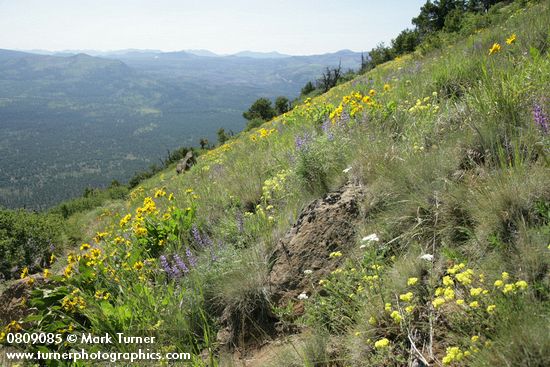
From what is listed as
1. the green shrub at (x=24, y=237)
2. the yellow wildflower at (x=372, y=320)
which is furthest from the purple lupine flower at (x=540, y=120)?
the green shrub at (x=24, y=237)

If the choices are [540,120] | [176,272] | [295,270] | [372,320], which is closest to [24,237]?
[176,272]

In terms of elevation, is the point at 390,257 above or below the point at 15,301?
above

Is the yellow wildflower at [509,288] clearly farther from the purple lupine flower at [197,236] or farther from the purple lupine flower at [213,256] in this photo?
the purple lupine flower at [197,236]

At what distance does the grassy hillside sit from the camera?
1.91 meters

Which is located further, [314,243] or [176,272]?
[176,272]

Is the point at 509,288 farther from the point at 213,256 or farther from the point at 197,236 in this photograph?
the point at 197,236

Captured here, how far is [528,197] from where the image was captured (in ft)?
7.13

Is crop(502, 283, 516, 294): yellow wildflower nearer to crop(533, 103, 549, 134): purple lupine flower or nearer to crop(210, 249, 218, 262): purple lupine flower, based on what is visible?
crop(533, 103, 549, 134): purple lupine flower

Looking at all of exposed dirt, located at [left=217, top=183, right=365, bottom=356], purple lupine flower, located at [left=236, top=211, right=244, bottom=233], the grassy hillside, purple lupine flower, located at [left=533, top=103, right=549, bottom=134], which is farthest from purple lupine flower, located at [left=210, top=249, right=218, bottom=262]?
purple lupine flower, located at [left=533, top=103, right=549, bottom=134]

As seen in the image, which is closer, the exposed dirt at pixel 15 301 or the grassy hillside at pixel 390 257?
the grassy hillside at pixel 390 257

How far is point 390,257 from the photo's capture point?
8.63ft

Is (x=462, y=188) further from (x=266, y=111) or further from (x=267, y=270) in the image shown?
(x=266, y=111)

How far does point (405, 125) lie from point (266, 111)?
60.5 m

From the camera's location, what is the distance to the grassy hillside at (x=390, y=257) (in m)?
1.91
